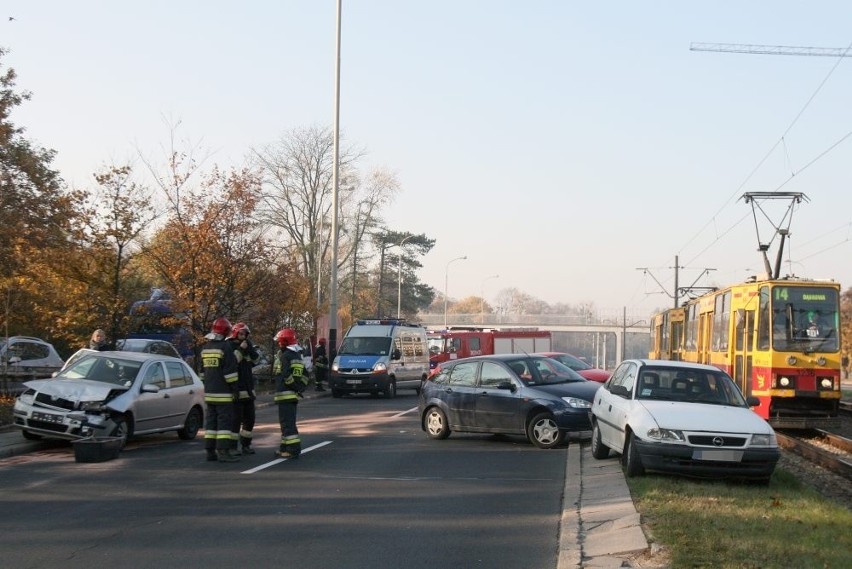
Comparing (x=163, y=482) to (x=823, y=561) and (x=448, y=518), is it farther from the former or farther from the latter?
(x=823, y=561)

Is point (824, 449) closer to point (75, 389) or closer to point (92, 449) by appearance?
point (92, 449)

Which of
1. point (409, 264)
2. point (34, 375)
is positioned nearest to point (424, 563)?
point (34, 375)

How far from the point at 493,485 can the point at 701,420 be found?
2.60 meters

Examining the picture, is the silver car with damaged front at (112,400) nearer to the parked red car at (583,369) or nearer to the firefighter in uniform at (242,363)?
the firefighter in uniform at (242,363)

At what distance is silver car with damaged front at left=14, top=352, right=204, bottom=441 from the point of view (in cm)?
1375

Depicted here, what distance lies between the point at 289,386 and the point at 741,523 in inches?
276

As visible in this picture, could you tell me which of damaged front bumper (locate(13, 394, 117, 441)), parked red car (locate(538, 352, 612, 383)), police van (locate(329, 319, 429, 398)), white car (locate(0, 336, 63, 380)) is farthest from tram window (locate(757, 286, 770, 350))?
white car (locate(0, 336, 63, 380))

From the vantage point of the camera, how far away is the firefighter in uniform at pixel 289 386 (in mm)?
13352

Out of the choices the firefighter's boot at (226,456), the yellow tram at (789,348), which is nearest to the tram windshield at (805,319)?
the yellow tram at (789,348)

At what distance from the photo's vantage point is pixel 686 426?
35.4 ft

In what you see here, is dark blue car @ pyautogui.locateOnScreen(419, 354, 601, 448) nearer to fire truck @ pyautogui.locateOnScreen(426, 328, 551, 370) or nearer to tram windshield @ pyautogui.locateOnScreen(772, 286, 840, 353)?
tram windshield @ pyautogui.locateOnScreen(772, 286, 840, 353)

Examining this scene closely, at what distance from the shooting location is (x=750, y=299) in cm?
2050

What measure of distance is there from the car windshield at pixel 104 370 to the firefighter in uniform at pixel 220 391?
234 centimetres

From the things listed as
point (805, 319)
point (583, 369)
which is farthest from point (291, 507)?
point (583, 369)
